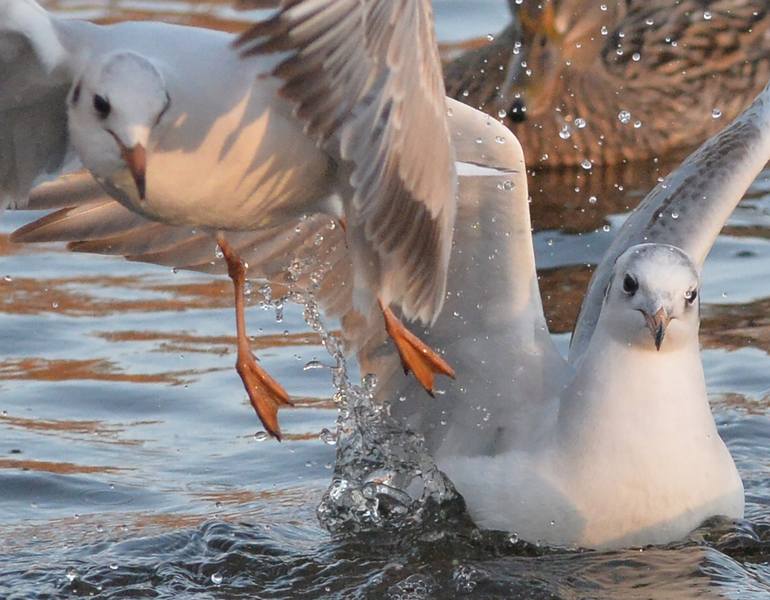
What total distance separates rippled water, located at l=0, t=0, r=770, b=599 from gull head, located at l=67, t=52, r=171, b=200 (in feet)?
4.41

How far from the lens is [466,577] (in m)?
6.14

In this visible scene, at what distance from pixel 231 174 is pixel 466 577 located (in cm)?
139

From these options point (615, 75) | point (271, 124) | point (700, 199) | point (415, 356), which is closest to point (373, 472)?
point (415, 356)

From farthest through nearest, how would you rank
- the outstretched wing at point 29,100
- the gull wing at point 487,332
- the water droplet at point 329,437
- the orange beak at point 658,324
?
the water droplet at point 329,437 < the gull wing at point 487,332 < the orange beak at point 658,324 < the outstretched wing at point 29,100

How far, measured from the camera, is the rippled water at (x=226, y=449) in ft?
20.2

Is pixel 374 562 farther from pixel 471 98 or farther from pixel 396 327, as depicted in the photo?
pixel 471 98

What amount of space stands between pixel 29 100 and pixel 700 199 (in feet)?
7.21

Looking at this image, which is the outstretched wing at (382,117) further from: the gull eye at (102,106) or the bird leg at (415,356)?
the gull eye at (102,106)

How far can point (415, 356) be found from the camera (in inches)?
244

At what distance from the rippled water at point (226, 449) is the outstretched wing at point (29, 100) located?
1.13 metres

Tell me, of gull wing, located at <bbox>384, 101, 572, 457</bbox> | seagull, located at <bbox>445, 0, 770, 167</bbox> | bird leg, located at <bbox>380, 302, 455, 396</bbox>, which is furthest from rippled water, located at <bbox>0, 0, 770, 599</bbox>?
bird leg, located at <bbox>380, 302, 455, 396</bbox>

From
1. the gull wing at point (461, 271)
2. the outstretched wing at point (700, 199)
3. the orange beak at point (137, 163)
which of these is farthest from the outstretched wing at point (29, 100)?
the outstretched wing at point (700, 199)

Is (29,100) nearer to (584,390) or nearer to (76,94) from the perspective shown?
(76,94)

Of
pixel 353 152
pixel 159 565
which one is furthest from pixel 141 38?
pixel 159 565
